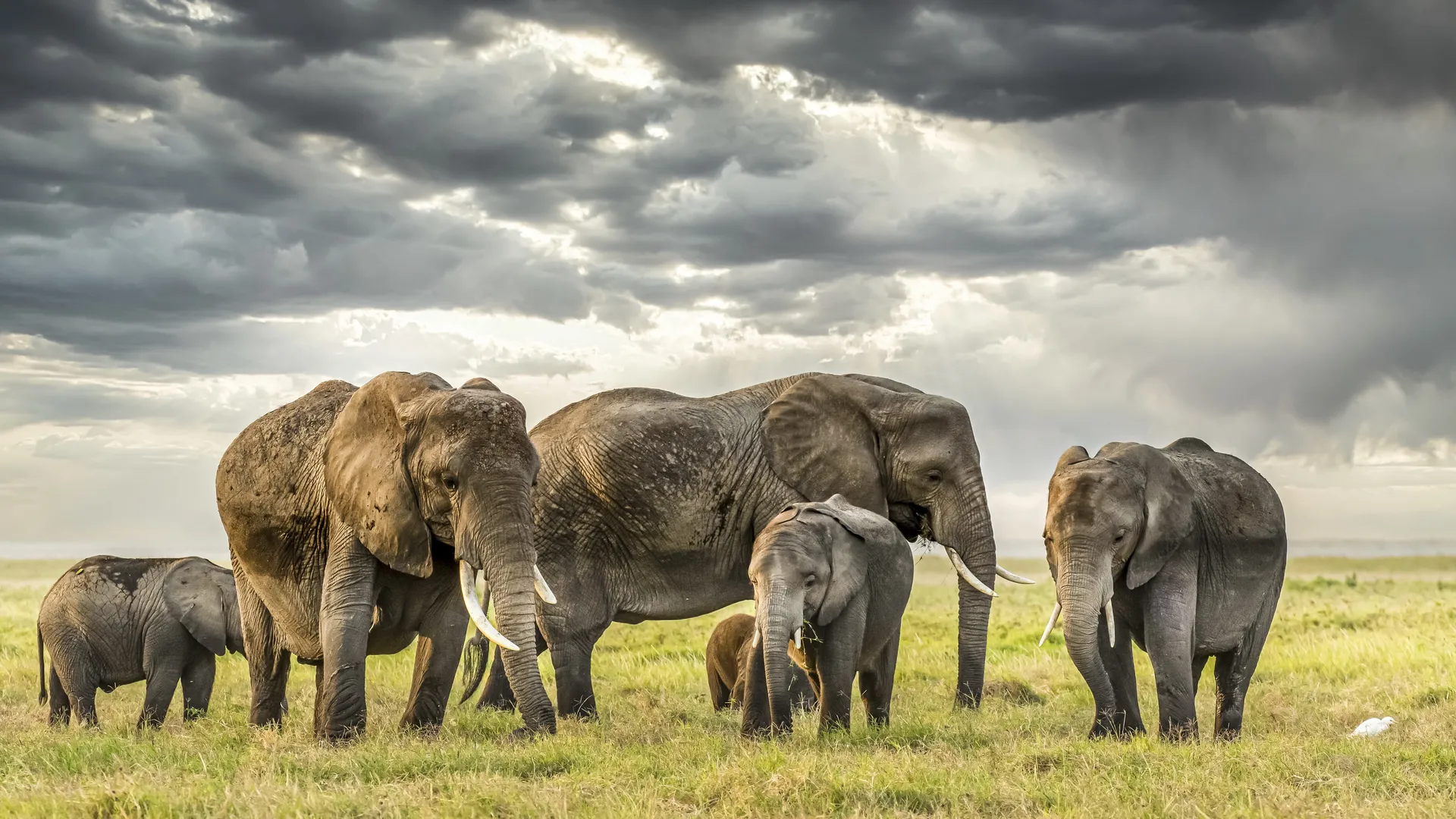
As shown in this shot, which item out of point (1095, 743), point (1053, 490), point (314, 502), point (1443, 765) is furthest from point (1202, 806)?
point (314, 502)

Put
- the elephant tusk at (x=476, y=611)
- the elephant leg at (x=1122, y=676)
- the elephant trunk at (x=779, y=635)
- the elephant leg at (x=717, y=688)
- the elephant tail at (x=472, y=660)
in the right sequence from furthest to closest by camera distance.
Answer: the elephant leg at (x=717, y=688), the elephant tail at (x=472, y=660), the elephant leg at (x=1122, y=676), the elephant trunk at (x=779, y=635), the elephant tusk at (x=476, y=611)

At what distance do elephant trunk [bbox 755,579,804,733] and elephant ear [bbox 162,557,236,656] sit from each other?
7.94 m

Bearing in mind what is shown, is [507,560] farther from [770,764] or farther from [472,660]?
[472,660]

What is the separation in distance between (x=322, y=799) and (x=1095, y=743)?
590 cm

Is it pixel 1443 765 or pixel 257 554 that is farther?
pixel 257 554

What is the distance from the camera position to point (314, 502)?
38.3 feet

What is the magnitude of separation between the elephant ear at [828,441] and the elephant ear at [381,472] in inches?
Answer: 151

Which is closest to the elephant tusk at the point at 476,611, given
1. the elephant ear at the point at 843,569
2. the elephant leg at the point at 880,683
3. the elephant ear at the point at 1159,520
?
the elephant ear at the point at 843,569

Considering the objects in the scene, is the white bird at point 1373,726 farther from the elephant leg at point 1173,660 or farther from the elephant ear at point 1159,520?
the elephant ear at point 1159,520

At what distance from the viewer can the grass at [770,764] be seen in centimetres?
812

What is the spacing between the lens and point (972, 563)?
13.4 metres

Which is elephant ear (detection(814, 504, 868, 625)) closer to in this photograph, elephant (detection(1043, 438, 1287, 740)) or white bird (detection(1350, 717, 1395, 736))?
elephant (detection(1043, 438, 1287, 740))

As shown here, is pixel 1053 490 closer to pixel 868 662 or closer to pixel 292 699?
pixel 868 662

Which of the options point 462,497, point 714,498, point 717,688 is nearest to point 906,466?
point 714,498
